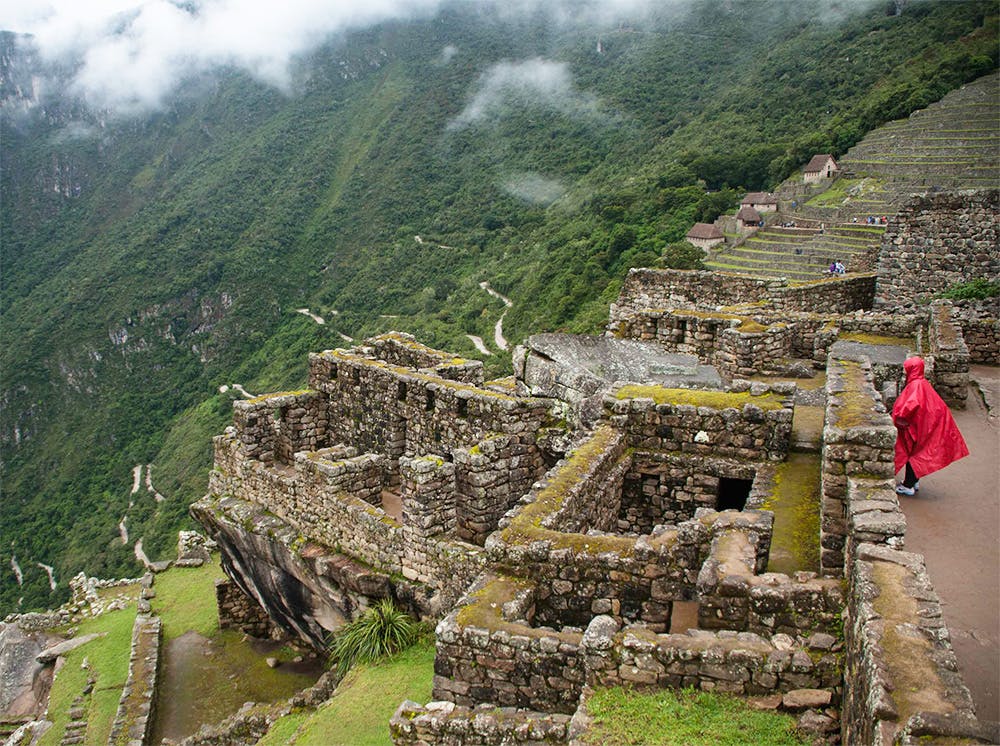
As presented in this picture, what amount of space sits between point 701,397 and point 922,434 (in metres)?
2.11

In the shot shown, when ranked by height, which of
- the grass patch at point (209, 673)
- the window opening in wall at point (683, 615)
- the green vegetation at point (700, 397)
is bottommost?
the grass patch at point (209, 673)

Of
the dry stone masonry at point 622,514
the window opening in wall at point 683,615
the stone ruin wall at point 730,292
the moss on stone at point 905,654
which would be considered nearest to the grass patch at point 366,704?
the dry stone masonry at point 622,514

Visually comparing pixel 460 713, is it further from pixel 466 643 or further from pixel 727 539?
pixel 727 539

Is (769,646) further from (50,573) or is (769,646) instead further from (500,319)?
(50,573)

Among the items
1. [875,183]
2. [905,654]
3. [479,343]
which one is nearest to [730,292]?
[905,654]

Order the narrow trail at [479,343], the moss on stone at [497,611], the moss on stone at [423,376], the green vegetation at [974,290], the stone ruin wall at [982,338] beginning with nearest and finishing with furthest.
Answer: the moss on stone at [497,611] → the moss on stone at [423,376] → the stone ruin wall at [982,338] → the green vegetation at [974,290] → the narrow trail at [479,343]

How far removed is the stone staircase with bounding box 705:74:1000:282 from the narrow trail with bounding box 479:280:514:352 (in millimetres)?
16917

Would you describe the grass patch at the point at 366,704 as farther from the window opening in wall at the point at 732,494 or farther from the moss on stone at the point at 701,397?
the moss on stone at the point at 701,397

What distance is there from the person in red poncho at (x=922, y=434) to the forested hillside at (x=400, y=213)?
32.5m

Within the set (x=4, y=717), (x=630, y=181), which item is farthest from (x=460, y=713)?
(x=630, y=181)

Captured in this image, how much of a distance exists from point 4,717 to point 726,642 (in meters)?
16.2

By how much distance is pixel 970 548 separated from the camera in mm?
5969

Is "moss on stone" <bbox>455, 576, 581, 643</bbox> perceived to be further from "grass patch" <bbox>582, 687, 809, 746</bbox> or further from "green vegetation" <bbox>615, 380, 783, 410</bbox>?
"green vegetation" <bbox>615, 380, 783, 410</bbox>

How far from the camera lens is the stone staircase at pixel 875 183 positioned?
36.7 meters
